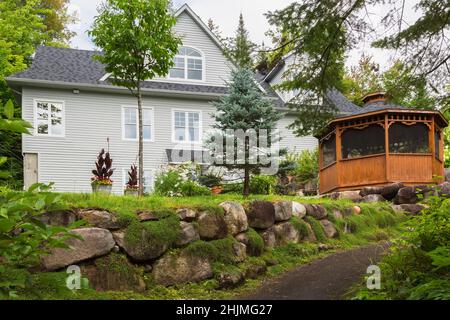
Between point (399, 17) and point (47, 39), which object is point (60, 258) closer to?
point (399, 17)

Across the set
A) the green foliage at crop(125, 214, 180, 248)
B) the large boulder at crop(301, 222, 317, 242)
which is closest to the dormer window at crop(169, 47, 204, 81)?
the large boulder at crop(301, 222, 317, 242)

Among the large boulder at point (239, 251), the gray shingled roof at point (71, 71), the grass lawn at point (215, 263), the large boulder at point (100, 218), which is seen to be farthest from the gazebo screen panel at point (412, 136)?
the large boulder at point (100, 218)

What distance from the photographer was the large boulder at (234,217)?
849 cm

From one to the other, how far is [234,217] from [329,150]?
1107cm

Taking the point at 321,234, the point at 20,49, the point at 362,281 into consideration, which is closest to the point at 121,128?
the point at 20,49

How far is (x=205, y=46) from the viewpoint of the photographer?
20734mm

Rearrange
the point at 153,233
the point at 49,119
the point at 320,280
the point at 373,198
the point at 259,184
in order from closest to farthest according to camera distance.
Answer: the point at 153,233
the point at 320,280
the point at 259,184
the point at 373,198
the point at 49,119

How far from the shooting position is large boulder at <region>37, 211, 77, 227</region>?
6772 mm

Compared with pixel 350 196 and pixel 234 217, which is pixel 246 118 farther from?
pixel 350 196

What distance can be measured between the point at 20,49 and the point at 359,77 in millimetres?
21317

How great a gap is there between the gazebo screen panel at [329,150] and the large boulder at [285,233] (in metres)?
8.81

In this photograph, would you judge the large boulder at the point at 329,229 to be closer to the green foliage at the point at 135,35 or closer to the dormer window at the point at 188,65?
the green foliage at the point at 135,35

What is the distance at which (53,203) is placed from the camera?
2025 millimetres

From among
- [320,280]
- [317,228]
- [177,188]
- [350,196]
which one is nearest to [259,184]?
[177,188]
